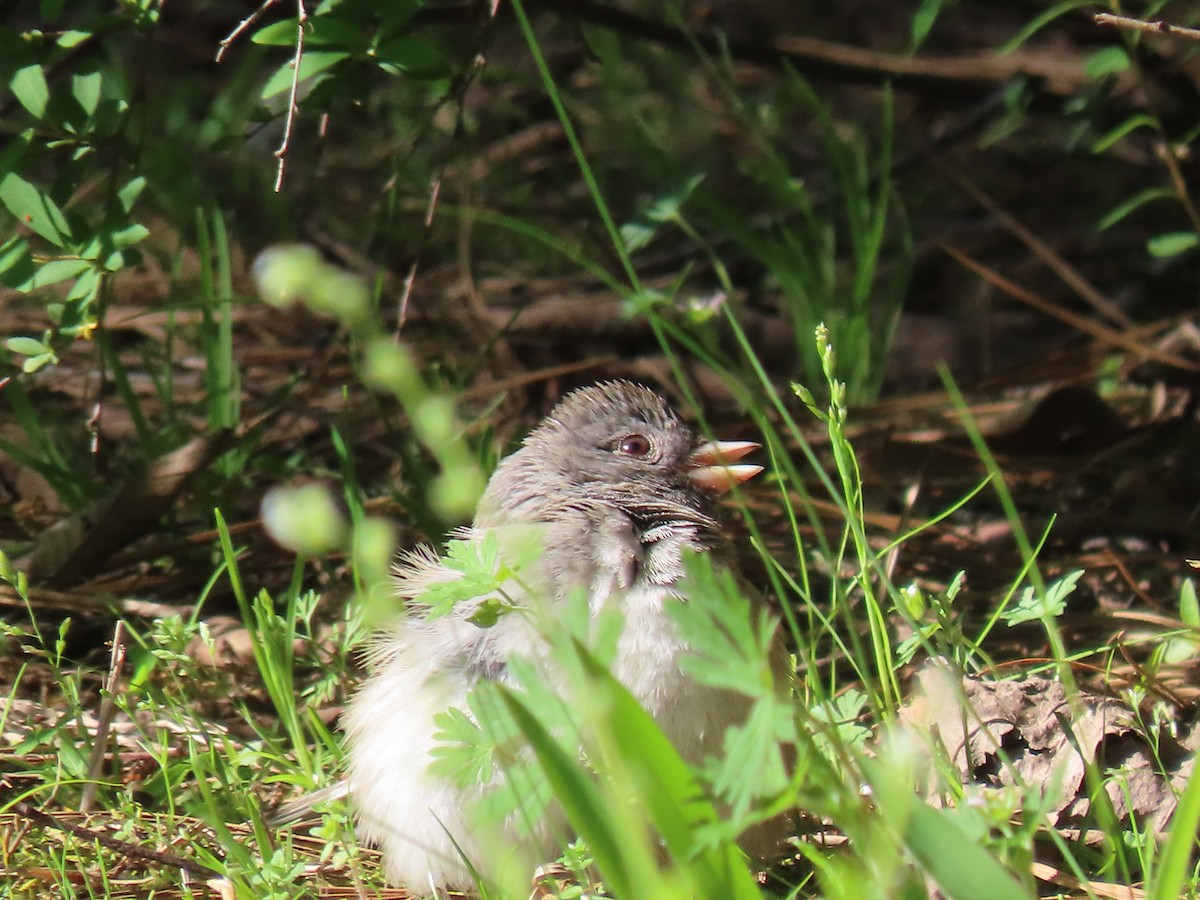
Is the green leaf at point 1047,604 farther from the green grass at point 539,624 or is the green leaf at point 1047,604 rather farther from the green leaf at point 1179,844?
the green leaf at point 1179,844

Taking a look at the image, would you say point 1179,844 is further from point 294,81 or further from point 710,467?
point 294,81

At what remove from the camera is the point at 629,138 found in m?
4.84

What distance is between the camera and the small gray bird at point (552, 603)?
2.28m

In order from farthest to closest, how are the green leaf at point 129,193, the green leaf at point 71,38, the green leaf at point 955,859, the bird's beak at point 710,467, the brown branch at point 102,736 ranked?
the bird's beak at point 710,467 → the green leaf at point 129,193 → the green leaf at point 71,38 → the brown branch at point 102,736 → the green leaf at point 955,859

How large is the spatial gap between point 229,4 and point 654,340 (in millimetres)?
2378

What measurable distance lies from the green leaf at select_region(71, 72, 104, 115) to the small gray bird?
1117 mm

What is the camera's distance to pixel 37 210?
288 cm

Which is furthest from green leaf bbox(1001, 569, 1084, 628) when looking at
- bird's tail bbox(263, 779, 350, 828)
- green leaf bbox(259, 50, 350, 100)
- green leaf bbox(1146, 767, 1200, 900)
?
green leaf bbox(259, 50, 350, 100)

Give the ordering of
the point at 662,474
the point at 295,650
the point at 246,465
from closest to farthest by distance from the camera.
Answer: the point at 662,474 < the point at 295,650 < the point at 246,465

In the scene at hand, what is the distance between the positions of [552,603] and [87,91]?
1.45 meters

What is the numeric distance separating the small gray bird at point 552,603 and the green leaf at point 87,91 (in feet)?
3.67

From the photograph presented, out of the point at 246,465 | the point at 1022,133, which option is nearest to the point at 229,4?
the point at 246,465

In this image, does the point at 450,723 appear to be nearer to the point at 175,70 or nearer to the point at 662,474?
the point at 662,474

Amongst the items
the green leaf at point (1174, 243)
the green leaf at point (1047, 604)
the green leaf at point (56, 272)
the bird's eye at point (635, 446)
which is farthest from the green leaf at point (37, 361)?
the green leaf at point (1174, 243)
